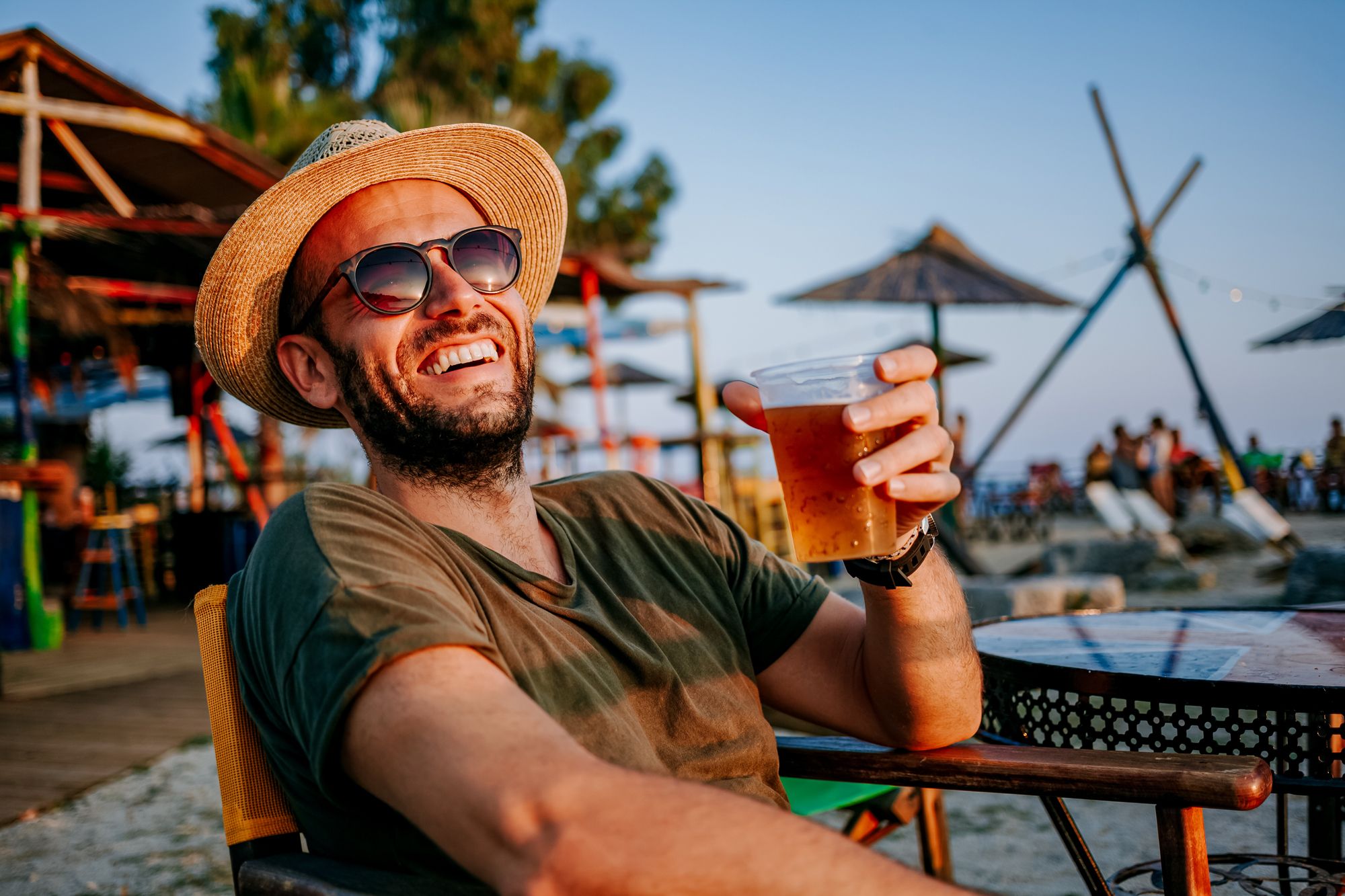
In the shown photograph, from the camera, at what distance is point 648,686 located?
152cm

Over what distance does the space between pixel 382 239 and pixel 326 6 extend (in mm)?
20173

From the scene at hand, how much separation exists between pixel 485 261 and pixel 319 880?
1.10m

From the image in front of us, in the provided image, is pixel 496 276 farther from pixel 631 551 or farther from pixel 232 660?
pixel 232 660

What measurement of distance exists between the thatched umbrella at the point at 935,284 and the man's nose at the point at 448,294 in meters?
7.40

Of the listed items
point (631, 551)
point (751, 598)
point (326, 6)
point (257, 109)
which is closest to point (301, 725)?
point (631, 551)

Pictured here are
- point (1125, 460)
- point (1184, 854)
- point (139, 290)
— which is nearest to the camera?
point (1184, 854)

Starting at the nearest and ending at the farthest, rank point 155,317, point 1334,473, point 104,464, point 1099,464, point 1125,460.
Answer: point 155,317 < point 1125,460 < point 104,464 < point 1334,473 < point 1099,464

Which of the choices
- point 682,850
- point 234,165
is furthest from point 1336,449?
point 682,850

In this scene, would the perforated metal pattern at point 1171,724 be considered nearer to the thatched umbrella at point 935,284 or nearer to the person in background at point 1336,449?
the thatched umbrella at point 935,284

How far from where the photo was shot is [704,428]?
10086 millimetres

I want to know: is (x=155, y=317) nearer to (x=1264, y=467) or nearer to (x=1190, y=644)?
(x=1190, y=644)

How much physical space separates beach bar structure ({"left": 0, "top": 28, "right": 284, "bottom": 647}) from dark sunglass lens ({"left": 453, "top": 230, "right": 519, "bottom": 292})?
5.86m

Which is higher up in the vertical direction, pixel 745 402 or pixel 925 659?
pixel 745 402

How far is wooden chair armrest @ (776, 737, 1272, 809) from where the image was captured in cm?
127
